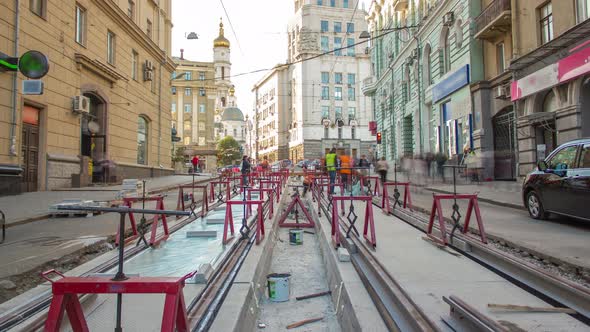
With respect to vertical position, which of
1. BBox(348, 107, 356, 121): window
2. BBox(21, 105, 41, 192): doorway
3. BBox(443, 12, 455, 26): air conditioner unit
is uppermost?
BBox(348, 107, 356, 121): window

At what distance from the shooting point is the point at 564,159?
802 cm

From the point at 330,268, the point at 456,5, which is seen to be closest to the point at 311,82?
the point at 456,5

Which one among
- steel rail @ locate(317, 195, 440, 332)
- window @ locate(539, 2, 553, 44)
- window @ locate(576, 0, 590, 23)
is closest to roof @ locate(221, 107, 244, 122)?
window @ locate(539, 2, 553, 44)

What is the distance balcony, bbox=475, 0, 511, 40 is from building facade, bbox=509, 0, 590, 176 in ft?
1.44

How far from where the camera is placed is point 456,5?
20.8 meters

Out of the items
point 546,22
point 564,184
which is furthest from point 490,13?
point 564,184

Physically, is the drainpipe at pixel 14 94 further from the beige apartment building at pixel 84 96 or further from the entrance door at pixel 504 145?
the entrance door at pixel 504 145

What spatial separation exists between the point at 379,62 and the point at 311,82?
84.6 ft

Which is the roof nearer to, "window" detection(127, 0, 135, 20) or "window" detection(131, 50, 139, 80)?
"window" detection(131, 50, 139, 80)

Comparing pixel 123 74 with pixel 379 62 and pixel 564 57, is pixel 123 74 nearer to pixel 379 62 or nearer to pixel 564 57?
pixel 564 57

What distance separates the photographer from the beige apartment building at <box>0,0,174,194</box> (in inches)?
510

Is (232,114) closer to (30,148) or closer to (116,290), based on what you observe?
(30,148)

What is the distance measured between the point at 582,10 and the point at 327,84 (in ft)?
177

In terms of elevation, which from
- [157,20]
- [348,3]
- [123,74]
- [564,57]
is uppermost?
[348,3]
